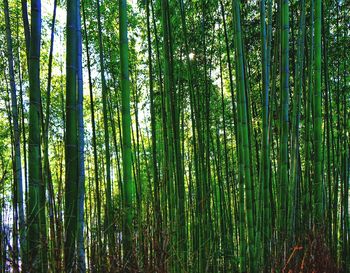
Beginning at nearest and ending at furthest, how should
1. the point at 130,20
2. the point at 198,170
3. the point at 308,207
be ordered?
the point at 308,207 < the point at 198,170 < the point at 130,20

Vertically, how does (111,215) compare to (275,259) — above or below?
above

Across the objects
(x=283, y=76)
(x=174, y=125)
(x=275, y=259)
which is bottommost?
(x=275, y=259)

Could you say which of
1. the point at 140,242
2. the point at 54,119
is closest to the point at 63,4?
the point at 54,119

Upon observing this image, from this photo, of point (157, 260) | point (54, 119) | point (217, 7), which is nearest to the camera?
point (157, 260)

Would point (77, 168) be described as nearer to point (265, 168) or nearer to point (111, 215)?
point (111, 215)

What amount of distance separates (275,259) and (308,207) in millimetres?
777

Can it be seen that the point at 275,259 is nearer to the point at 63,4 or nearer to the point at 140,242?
the point at 140,242

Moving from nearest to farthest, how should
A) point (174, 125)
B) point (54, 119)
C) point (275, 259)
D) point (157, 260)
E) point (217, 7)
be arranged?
1. point (157, 260)
2. point (275, 259)
3. point (174, 125)
4. point (217, 7)
5. point (54, 119)

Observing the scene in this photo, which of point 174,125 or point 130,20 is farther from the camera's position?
point 130,20

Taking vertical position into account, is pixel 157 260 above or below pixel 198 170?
below

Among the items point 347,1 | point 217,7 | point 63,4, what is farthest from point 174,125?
point 63,4

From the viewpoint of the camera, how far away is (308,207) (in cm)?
297

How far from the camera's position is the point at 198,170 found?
379cm

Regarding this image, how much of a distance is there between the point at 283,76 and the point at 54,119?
5106mm
